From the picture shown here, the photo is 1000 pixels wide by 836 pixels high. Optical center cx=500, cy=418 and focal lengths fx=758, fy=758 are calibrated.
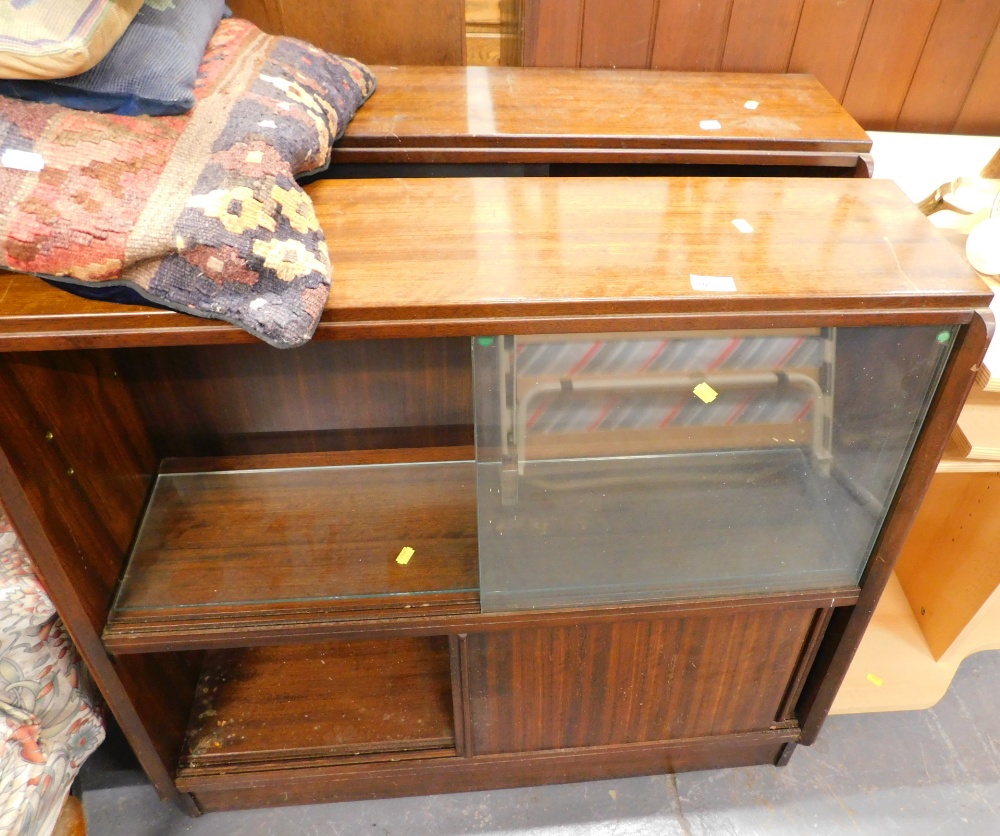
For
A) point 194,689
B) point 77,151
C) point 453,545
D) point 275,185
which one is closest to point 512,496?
point 453,545

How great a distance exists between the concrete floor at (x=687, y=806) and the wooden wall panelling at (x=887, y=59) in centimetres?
108

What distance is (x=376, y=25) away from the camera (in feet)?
3.59

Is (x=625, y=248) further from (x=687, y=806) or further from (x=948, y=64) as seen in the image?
(x=687, y=806)

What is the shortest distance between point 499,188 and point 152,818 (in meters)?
1.10

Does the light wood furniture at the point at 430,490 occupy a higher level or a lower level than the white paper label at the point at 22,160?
lower

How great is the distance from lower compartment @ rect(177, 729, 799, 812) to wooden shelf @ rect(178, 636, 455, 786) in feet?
0.06

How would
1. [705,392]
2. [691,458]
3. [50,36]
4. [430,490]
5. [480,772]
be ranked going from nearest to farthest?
[50,36]
[705,392]
[691,458]
[430,490]
[480,772]

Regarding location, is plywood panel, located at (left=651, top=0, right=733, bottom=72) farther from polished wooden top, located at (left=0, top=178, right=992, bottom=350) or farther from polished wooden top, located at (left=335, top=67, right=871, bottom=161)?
polished wooden top, located at (left=0, top=178, right=992, bottom=350)

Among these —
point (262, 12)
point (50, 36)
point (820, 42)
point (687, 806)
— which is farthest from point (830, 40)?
point (687, 806)

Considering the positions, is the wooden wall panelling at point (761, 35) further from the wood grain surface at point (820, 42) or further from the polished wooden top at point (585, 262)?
the polished wooden top at point (585, 262)

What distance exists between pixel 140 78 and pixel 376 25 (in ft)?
1.62

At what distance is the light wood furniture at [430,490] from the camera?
0.72m

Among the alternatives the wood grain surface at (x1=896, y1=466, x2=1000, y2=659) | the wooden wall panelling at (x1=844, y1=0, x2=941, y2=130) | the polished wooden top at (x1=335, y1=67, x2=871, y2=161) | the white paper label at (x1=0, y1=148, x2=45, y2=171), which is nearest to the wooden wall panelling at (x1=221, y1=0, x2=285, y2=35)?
the polished wooden top at (x1=335, y1=67, x2=871, y2=161)

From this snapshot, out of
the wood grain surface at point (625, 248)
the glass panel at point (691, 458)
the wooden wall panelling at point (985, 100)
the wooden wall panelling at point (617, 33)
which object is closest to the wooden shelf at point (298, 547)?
the glass panel at point (691, 458)
